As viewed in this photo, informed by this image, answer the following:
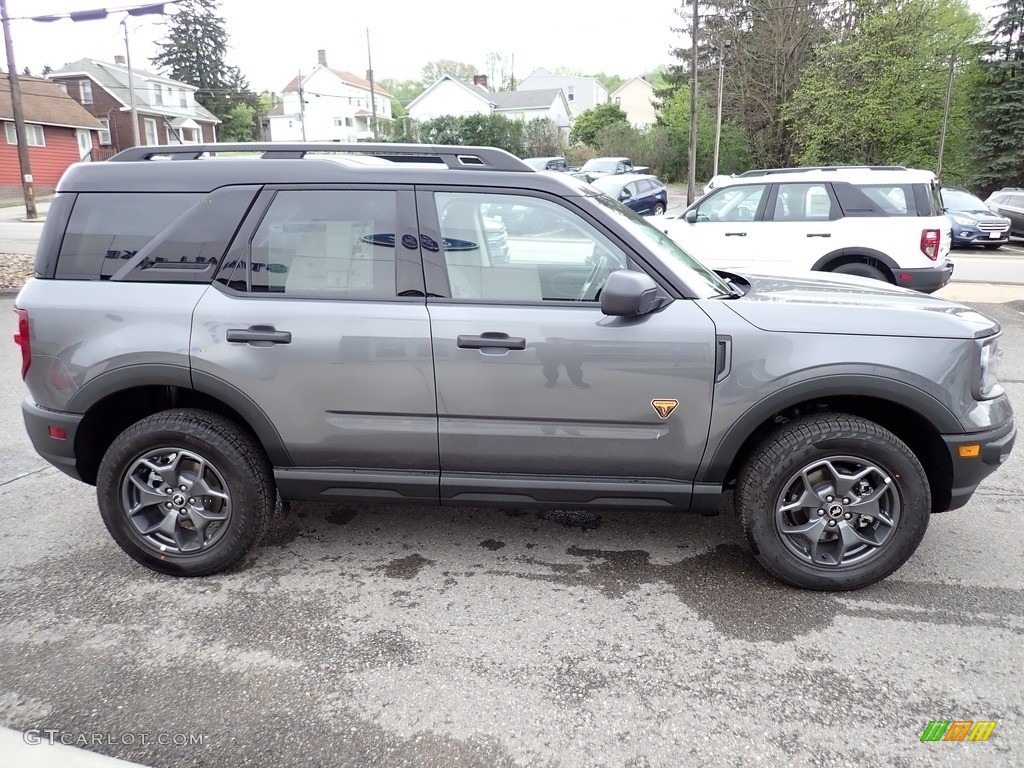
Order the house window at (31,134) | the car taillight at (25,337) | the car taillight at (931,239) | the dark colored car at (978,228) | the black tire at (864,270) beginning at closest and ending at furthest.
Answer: the car taillight at (25,337)
the car taillight at (931,239)
the black tire at (864,270)
the dark colored car at (978,228)
the house window at (31,134)

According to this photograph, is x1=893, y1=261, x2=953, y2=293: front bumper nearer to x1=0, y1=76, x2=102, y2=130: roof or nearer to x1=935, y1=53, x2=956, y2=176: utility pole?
x1=935, y1=53, x2=956, y2=176: utility pole

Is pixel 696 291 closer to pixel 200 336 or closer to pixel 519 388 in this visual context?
pixel 519 388

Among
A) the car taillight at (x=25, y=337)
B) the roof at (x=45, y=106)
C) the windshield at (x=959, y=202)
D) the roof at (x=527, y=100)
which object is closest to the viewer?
the car taillight at (x=25, y=337)

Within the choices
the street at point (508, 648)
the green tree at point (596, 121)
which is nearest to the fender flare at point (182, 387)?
the street at point (508, 648)

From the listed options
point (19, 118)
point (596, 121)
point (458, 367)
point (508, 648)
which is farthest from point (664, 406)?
point (596, 121)

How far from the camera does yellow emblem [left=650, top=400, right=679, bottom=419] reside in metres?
3.26

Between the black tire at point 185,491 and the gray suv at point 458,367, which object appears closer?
the gray suv at point 458,367

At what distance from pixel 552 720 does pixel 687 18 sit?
58659mm

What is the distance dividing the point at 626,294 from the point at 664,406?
0.52 m

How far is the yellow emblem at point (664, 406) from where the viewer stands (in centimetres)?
326

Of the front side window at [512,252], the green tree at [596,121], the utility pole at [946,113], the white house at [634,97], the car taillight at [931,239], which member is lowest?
the car taillight at [931,239]

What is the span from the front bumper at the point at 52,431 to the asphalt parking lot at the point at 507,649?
54 centimetres

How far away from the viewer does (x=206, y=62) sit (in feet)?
224

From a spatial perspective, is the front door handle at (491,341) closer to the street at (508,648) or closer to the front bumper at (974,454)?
the street at (508,648)
